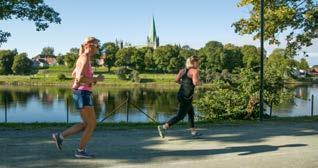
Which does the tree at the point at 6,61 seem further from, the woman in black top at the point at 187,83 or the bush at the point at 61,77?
the woman in black top at the point at 187,83

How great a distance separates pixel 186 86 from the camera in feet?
37.6

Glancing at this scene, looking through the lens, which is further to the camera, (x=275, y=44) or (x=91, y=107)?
(x=275, y=44)

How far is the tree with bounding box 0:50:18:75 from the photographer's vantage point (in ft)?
553

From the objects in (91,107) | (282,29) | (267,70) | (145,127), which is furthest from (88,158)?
Result: (267,70)

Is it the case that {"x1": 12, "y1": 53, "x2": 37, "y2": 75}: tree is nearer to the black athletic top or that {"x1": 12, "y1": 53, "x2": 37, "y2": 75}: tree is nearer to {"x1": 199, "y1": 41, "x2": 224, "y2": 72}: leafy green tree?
{"x1": 199, "y1": 41, "x2": 224, "y2": 72}: leafy green tree

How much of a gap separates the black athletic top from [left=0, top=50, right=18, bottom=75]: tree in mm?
164110

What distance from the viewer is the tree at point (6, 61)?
16862 centimetres

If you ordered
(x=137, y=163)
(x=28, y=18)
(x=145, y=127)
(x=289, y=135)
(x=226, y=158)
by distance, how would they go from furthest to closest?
(x=28, y=18)
(x=145, y=127)
(x=289, y=135)
(x=226, y=158)
(x=137, y=163)

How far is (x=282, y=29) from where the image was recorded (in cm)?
2159

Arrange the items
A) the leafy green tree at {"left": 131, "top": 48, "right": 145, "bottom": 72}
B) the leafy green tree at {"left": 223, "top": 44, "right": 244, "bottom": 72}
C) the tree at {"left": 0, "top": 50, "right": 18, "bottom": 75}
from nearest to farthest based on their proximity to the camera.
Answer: the leafy green tree at {"left": 223, "top": 44, "right": 244, "bottom": 72} < the leafy green tree at {"left": 131, "top": 48, "right": 145, "bottom": 72} < the tree at {"left": 0, "top": 50, "right": 18, "bottom": 75}

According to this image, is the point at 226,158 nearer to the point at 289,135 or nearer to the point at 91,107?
the point at 91,107

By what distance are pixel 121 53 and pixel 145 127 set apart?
152 m

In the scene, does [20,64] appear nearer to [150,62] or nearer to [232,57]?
[150,62]

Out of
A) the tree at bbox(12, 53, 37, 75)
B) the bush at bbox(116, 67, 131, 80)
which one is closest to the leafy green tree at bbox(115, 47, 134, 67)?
the bush at bbox(116, 67, 131, 80)
